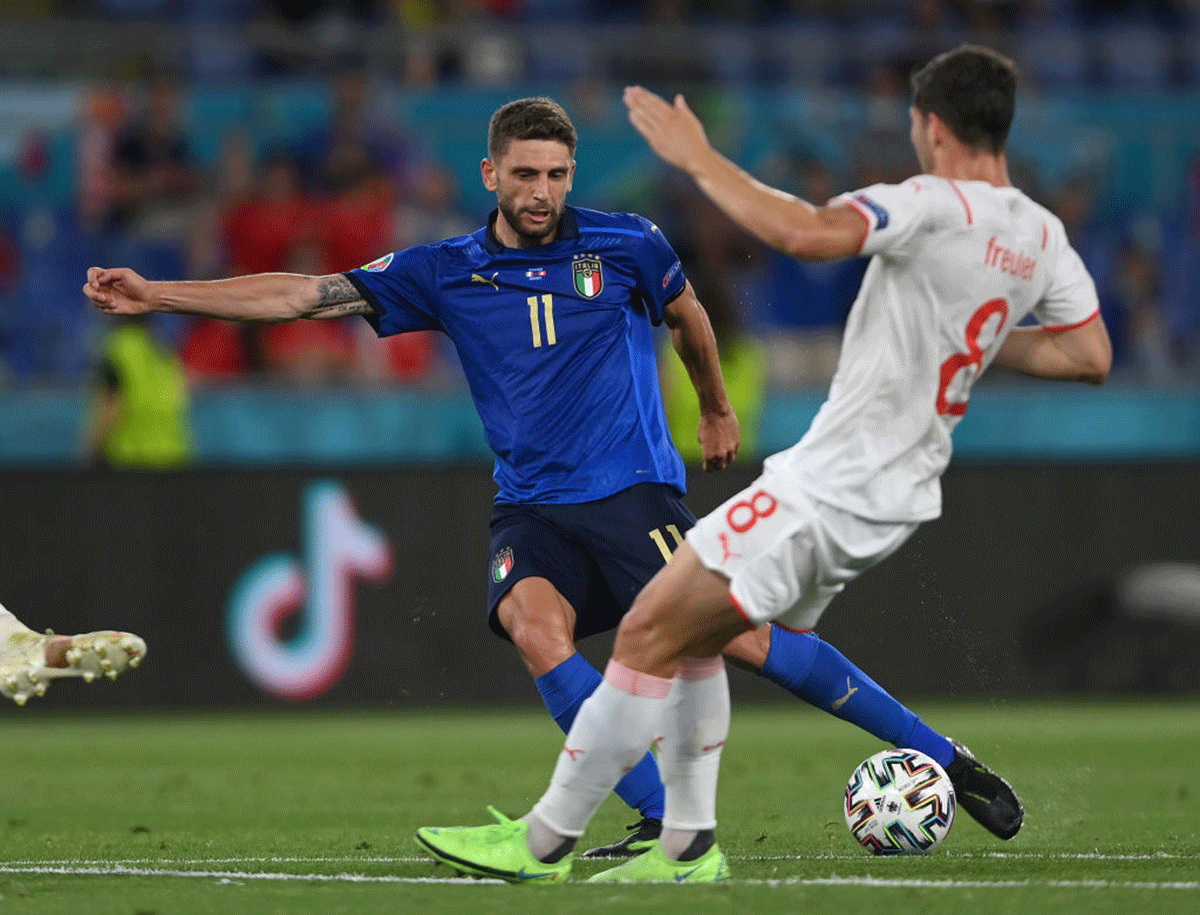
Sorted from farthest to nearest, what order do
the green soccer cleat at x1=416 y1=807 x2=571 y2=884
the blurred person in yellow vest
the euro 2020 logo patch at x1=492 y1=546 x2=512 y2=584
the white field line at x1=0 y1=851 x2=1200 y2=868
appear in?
1. the blurred person in yellow vest
2. the euro 2020 logo patch at x1=492 y1=546 x2=512 y2=584
3. the white field line at x1=0 y1=851 x2=1200 y2=868
4. the green soccer cleat at x1=416 y1=807 x2=571 y2=884

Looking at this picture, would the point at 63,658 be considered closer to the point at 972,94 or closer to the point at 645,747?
the point at 645,747

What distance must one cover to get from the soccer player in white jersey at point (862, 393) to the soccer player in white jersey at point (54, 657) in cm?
110

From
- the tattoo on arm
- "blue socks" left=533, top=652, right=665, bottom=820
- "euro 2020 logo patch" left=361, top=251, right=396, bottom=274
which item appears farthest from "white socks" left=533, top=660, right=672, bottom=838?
"euro 2020 logo patch" left=361, top=251, right=396, bottom=274

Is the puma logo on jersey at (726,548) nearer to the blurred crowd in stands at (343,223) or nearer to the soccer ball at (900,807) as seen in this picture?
the soccer ball at (900,807)

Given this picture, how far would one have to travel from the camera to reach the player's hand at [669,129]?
4438 mm

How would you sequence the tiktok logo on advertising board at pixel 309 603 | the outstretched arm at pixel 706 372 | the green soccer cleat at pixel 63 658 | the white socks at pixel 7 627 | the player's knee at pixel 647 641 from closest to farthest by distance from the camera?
the player's knee at pixel 647 641
the green soccer cleat at pixel 63 658
the white socks at pixel 7 627
the outstretched arm at pixel 706 372
the tiktok logo on advertising board at pixel 309 603

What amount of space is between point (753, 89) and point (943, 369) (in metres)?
9.37

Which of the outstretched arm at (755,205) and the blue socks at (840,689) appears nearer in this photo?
the outstretched arm at (755,205)

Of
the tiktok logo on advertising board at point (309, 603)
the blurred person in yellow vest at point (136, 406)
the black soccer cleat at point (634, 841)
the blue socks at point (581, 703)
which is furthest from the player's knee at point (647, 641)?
the blurred person in yellow vest at point (136, 406)

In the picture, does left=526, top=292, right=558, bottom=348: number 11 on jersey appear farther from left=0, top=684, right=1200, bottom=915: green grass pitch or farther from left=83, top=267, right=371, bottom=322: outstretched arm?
left=0, top=684, right=1200, bottom=915: green grass pitch

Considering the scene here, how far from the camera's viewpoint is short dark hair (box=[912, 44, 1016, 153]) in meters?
4.47

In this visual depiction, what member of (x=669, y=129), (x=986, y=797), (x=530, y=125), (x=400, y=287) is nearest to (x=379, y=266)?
(x=400, y=287)

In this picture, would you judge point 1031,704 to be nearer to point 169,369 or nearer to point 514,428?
point 169,369

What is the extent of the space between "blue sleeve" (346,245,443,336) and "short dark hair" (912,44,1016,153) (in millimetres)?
1798
